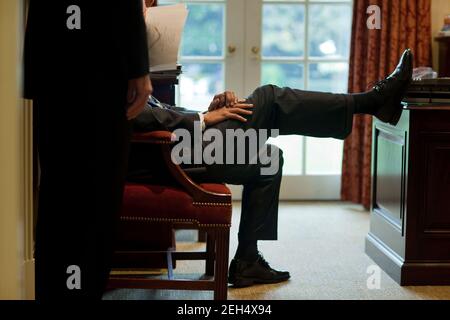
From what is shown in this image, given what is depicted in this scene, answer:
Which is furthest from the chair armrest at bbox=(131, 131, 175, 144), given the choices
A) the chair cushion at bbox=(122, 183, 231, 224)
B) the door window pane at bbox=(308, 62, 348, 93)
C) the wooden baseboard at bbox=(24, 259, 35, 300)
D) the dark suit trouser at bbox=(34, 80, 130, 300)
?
the door window pane at bbox=(308, 62, 348, 93)

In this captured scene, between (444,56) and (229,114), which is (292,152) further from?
(229,114)

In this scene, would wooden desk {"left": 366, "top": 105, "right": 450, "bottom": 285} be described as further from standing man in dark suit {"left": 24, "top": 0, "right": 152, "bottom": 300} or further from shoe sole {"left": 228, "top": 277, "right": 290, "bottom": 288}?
standing man in dark suit {"left": 24, "top": 0, "right": 152, "bottom": 300}

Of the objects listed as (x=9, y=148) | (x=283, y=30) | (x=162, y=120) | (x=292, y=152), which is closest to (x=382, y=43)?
(x=283, y=30)

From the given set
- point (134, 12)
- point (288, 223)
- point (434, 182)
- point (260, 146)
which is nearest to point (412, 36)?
point (288, 223)

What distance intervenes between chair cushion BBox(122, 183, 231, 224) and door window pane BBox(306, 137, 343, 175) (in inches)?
92.3

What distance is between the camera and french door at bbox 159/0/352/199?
460cm

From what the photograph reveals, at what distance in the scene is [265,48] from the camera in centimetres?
467

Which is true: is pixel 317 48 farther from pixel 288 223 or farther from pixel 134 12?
pixel 134 12

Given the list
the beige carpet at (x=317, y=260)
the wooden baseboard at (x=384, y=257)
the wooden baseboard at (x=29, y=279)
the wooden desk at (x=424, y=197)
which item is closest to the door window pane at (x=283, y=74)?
the beige carpet at (x=317, y=260)

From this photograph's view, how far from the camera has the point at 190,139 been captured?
8.87ft

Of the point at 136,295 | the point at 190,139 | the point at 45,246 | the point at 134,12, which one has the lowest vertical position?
the point at 136,295

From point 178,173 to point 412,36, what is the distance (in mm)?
2420

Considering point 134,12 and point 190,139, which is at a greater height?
point 134,12

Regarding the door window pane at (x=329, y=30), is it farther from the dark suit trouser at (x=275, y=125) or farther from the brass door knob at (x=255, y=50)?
the dark suit trouser at (x=275, y=125)
